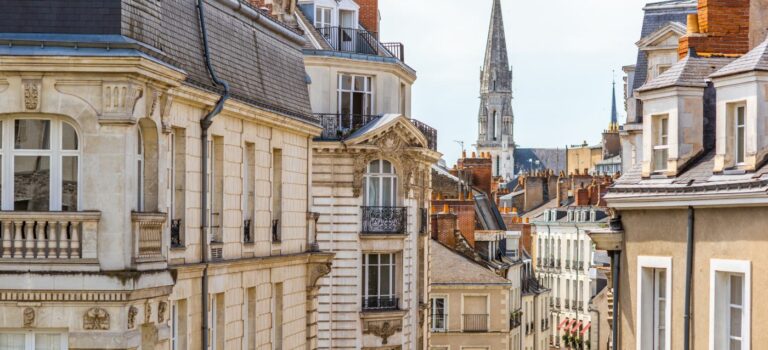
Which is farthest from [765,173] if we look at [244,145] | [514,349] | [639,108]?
[514,349]

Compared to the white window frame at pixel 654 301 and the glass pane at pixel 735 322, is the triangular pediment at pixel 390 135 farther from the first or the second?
the glass pane at pixel 735 322

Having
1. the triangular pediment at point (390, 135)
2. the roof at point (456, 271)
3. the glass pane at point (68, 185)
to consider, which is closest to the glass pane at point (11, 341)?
the glass pane at point (68, 185)

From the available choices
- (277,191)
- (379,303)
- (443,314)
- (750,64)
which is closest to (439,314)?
(443,314)

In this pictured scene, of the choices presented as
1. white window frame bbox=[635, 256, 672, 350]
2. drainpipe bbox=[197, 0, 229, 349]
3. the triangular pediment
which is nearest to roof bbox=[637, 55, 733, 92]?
white window frame bbox=[635, 256, 672, 350]

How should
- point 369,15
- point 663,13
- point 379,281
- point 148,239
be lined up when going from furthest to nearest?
point 369,15, point 379,281, point 663,13, point 148,239

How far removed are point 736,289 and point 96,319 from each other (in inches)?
369

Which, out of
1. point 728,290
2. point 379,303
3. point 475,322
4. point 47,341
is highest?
point 728,290

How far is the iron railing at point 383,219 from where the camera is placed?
5191cm

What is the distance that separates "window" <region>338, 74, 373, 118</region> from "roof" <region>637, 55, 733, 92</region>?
22777 mm

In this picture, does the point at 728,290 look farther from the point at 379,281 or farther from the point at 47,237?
the point at 379,281

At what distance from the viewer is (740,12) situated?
31.0m

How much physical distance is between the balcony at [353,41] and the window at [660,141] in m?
24.4

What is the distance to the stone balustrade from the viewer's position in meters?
23.2

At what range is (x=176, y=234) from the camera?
2797 cm
